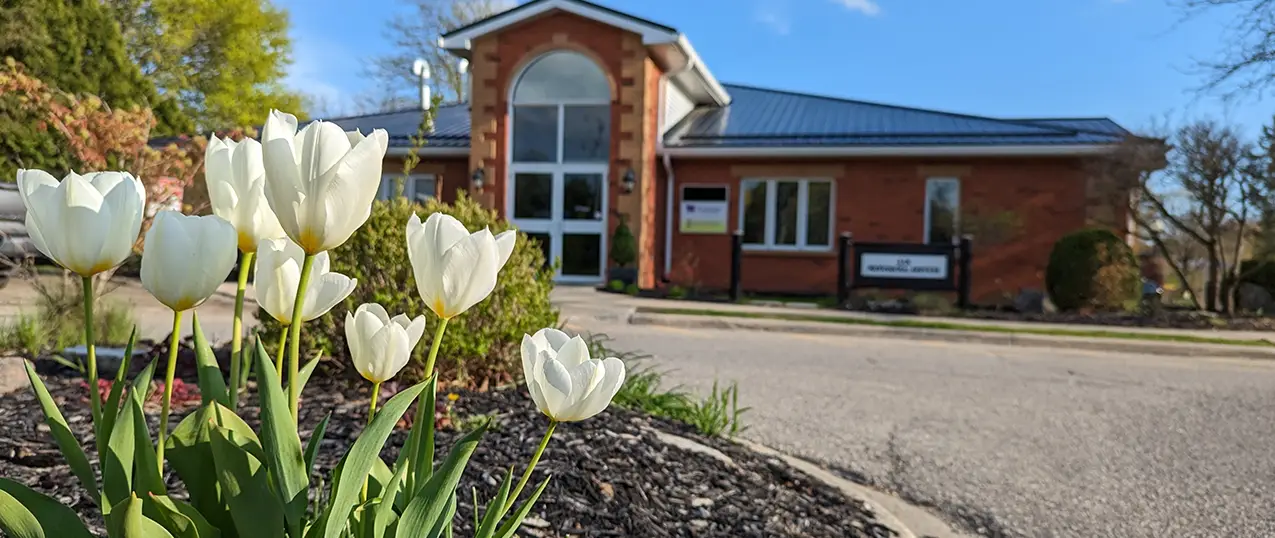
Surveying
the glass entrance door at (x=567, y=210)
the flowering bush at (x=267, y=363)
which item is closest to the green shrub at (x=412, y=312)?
the flowering bush at (x=267, y=363)

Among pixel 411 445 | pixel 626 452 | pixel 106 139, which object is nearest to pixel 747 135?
pixel 106 139

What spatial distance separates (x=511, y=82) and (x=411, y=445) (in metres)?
15.1

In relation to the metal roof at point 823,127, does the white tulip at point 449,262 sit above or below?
below

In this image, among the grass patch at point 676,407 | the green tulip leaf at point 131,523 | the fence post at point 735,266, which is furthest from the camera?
the fence post at point 735,266

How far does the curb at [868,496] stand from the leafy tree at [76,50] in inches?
676

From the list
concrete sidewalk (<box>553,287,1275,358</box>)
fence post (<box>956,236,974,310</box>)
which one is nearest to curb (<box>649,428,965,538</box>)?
concrete sidewalk (<box>553,287,1275,358</box>)

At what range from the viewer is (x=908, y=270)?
13234 millimetres

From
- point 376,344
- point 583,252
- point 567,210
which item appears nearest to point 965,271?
point 583,252

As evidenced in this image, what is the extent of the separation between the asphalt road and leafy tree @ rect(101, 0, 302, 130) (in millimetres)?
25212

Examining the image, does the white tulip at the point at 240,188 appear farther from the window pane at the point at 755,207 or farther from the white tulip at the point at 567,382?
the window pane at the point at 755,207

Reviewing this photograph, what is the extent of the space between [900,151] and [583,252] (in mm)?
6270

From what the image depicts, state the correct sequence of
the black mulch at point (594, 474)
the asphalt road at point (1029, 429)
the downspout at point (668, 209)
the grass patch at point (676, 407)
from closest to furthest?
1. the black mulch at point (594, 474)
2. the asphalt road at point (1029, 429)
3. the grass patch at point (676, 407)
4. the downspout at point (668, 209)

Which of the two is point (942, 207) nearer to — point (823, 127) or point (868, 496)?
point (823, 127)

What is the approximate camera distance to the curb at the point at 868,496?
2.95 m
